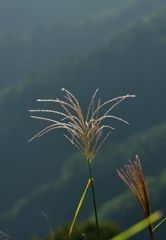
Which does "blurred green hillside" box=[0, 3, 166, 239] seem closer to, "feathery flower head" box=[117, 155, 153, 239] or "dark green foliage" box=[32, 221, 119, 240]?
"dark green foliage" box=[32, 221, 119, 240]

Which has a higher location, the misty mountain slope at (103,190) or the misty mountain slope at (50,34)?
the misty mountain slope at (50,34)

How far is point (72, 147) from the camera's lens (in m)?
3.65

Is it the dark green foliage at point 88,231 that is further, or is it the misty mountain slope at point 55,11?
the misty mountain slope at point 55,11

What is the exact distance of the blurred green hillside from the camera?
3.56 m

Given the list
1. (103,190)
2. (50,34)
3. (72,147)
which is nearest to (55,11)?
(50,34)

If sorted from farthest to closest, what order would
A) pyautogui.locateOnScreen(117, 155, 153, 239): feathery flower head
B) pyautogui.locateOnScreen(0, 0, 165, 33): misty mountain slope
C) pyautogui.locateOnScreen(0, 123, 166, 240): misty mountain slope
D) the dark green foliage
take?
pyautogui.locateOnScreen(0, 0, 165, 33): misty mountain slope < pyautogui.locateOnScreen(0, 123, 166, 240): misty mountain slope < the dark green foliage < pyautogui.locateOnScreen(117, 155, 153, 239): feathery flower head

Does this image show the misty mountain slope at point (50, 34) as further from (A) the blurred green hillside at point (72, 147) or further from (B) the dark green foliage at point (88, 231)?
(B) the dark green foliage at point (88, 231)

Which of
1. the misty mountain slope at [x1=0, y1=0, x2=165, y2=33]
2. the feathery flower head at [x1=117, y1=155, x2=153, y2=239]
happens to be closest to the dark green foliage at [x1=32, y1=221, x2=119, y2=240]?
the misty mountain slope at [x1=0, y1=0, x2=165, y2=33]

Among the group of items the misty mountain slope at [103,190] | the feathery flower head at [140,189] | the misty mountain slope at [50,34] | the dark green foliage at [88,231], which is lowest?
the feathery flower head at [140,189]

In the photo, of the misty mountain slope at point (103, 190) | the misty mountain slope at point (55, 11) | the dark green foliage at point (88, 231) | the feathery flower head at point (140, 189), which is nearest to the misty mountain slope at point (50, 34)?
the misty mountain slope at point (55, 11)

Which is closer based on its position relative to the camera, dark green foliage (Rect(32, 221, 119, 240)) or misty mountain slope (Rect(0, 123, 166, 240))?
dark green foliage (Rect(32, 221, 119, 240))

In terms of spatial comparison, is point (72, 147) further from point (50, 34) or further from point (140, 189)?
point (140, 189)

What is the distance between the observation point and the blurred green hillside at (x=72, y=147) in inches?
140

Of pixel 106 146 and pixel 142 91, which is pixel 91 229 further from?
pixel 142 91
